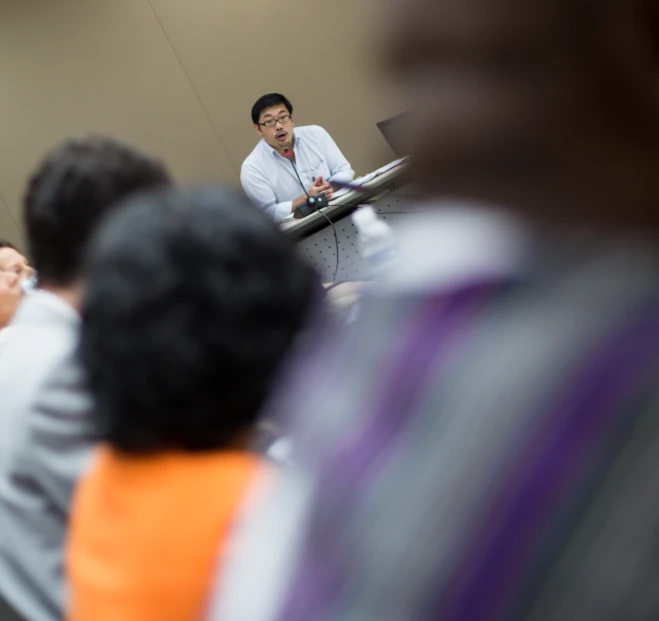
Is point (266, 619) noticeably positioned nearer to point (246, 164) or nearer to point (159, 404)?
point (159, 404)

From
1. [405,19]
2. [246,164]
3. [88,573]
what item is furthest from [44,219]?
[246,164]

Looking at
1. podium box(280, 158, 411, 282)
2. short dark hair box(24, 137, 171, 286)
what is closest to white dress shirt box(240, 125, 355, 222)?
podium box(280, 158, 411, 282)

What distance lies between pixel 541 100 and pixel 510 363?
5.6 inches

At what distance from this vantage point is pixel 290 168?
14.8ft

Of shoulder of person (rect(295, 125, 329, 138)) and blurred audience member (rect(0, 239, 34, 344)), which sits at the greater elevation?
shoulder of person (rect(295, 125, 329, 138))

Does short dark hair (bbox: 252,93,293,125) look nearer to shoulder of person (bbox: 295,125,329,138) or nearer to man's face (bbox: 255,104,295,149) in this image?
man's face (bbox: 255,104,295,149)

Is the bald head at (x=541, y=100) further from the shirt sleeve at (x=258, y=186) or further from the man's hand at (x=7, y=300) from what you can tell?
the shirt sleeve at (x=258, y=186)

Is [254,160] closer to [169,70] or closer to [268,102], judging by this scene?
[268,102]

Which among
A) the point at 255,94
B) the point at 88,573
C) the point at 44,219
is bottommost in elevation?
the point at 88,573

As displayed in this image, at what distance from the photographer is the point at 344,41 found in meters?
5.20

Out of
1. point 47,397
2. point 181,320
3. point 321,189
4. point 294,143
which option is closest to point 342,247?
point 321,189

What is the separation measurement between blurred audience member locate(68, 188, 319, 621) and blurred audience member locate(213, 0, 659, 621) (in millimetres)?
343

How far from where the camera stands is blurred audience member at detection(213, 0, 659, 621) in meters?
0.35

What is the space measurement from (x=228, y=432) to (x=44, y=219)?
0.66 m
